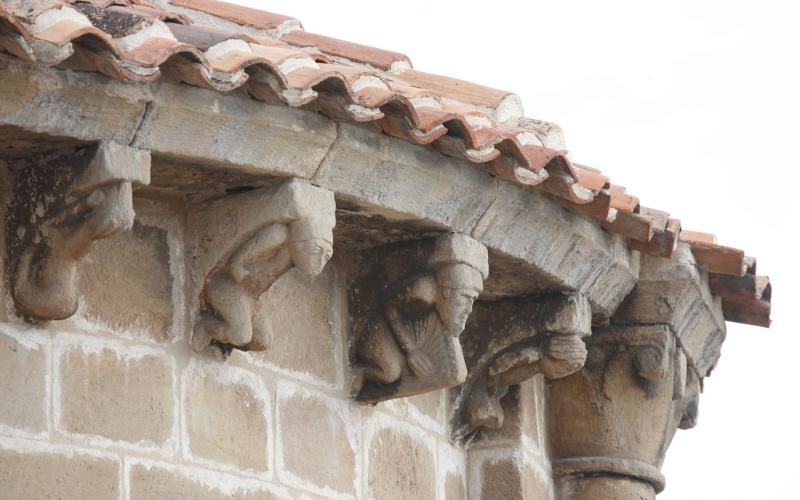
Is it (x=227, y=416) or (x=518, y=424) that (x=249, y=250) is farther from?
(x=518, y=424)

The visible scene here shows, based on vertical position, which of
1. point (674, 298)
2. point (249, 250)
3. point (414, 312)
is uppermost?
point (674, 298)

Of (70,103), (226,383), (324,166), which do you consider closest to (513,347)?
(226,383)

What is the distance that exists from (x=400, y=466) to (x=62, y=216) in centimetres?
148

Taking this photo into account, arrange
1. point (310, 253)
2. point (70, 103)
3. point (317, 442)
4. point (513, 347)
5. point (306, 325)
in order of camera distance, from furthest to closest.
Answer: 1. point (513, 347)
2. point (306, 325)
3. point (317, 442)
4. point (310, 253)
5. point (70, 103)

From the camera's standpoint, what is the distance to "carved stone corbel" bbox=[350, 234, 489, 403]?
525 cm

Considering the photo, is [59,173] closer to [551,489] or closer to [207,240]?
[207,240]

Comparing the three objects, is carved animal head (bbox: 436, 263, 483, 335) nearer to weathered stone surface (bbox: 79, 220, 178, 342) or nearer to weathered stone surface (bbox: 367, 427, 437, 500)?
weathered stone surface (bbox: 367, 427, 437, 500)

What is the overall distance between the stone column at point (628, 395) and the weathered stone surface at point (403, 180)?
1.07 m

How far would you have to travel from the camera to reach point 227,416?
496cm

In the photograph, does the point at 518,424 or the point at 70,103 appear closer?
the point at 70,103

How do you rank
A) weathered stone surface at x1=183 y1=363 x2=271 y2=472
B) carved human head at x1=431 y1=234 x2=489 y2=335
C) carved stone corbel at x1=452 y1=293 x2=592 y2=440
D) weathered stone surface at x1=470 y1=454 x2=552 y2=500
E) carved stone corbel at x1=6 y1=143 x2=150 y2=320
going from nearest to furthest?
carved stone corbel at x1=6 y1=143 x2=150 y2=320 < weathered stone surface at x1=183 y1=363 x2=271 y2=472 < carved human head at x1=431 y1=234 x2=489 y2=335 < carved stone corbel at x1=452 y1=293 x2=592 y2=440 < weathered stone surface at x1=470 y1=454 x2=552 y2=500

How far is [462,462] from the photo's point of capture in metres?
5.98

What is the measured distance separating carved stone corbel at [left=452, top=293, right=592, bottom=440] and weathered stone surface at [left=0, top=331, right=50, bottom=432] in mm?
1734

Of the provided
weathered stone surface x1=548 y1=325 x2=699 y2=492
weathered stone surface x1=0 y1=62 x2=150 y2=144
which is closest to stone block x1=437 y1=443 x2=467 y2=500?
weathered stone surface x1=548 y1=325 x2=699 y2=492
